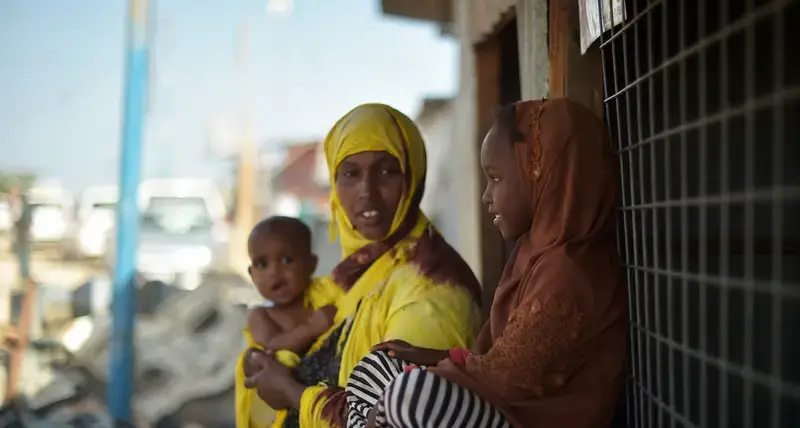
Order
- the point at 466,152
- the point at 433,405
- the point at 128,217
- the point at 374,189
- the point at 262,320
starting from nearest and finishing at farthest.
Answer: the point at 433,405 → the point at 374,189 → the point at 262,320 → the point at 466,152 → the point at 128,217

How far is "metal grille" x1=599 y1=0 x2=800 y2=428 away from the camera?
1.09 metres

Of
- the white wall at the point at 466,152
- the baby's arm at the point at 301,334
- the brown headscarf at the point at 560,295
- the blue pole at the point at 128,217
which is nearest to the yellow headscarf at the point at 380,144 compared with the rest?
the baby's arm at the point at 301,334

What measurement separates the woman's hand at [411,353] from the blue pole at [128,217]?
368 centimetres

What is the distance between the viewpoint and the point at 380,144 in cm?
203

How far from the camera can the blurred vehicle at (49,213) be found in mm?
5746

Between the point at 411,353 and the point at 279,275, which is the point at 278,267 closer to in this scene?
the point at 279,275

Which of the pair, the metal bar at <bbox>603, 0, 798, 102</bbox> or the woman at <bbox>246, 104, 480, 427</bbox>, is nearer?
the metal bar at <bbox>603, 0, 798, 102</bbox>

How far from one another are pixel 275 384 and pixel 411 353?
656mm

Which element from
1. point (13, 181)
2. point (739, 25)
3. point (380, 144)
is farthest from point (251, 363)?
point (13, 181)

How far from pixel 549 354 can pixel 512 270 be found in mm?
247

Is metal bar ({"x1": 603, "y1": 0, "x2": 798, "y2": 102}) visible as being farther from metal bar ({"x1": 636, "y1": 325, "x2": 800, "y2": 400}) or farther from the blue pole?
the blue pole

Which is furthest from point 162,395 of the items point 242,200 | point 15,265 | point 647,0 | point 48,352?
point 647,0

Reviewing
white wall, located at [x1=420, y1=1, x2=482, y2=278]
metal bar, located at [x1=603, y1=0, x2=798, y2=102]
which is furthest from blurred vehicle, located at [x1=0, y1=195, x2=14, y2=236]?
metal bar, located at [x1=603, y1=0, x2=798, y2=102]

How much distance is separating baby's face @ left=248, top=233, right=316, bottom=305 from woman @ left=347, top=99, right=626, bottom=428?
0.99 meters
